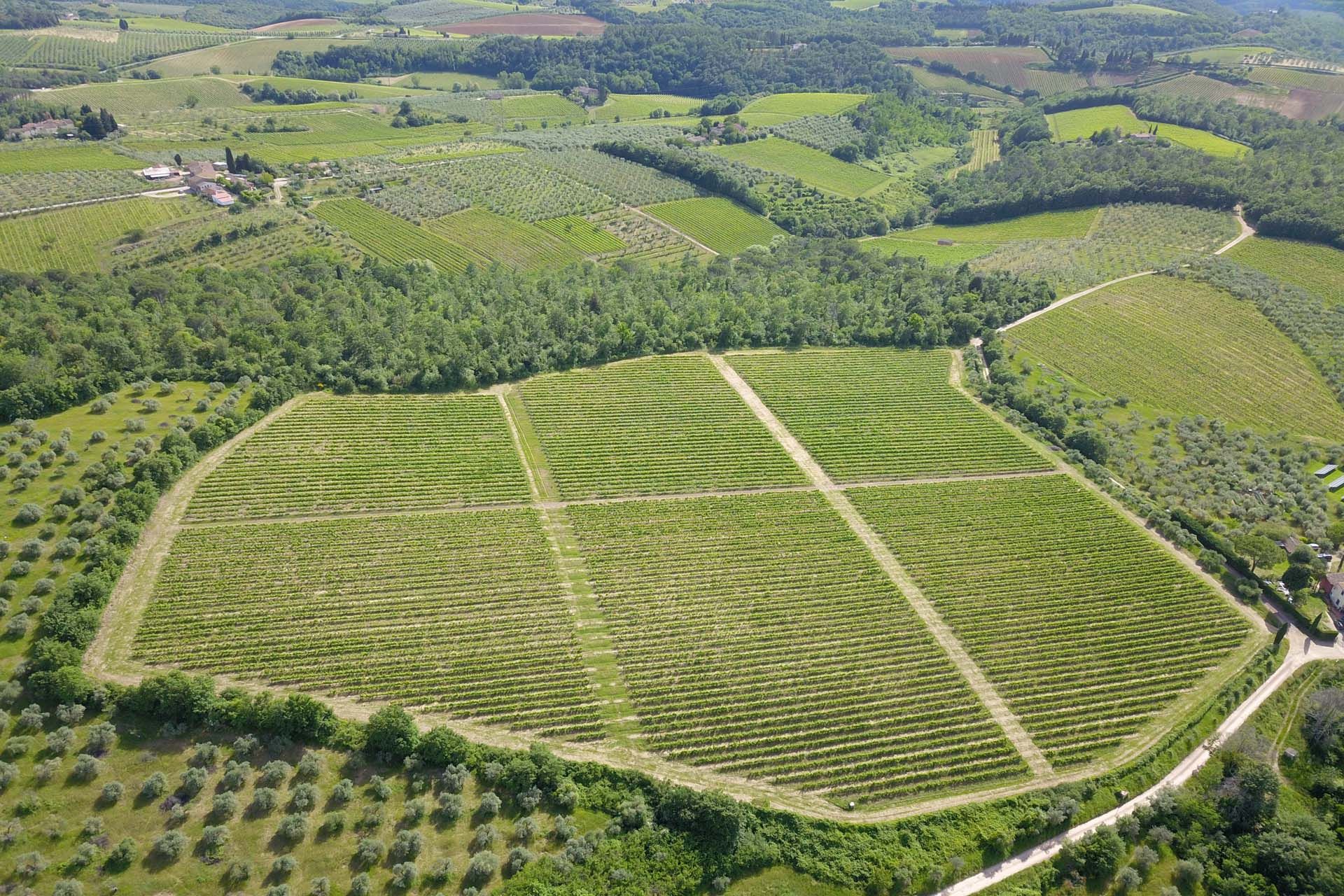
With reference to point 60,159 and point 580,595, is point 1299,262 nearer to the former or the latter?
point 580,595

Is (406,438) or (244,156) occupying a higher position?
(244,156)

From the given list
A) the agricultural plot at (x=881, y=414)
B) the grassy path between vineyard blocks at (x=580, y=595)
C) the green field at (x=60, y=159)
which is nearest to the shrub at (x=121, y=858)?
the grassy path between vineyard blocks at (x=580, y=595)

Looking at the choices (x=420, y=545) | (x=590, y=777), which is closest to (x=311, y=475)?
(x=420, y=545)

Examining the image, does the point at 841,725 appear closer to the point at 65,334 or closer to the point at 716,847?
the point at 716,847

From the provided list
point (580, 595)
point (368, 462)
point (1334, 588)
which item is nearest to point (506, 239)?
point (368, 462)

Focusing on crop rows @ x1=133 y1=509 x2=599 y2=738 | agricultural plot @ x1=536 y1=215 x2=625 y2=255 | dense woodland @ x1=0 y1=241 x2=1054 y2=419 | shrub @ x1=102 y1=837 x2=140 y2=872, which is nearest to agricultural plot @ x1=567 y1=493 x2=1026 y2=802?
crop rows @ x1=133 y1=509 x2=599 y2=738

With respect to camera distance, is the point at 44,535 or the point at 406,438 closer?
the point at 44,535

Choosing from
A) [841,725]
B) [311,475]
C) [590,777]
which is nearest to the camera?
[590,777]
